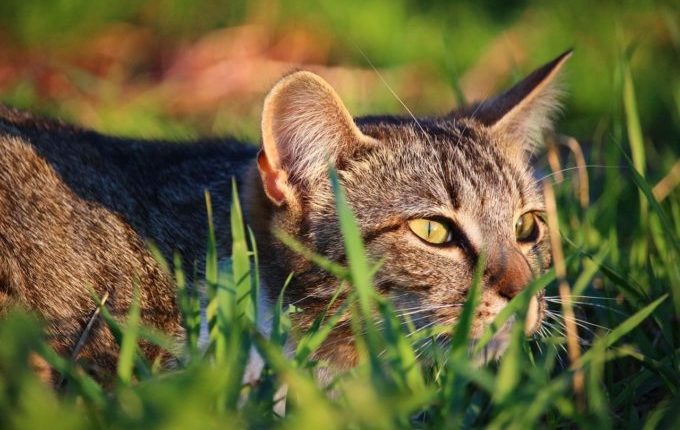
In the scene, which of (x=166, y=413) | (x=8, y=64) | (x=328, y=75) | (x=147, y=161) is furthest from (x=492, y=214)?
(x=8, y=64)

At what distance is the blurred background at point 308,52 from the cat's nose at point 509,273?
3.15m

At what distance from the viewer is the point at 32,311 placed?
9.36 feet

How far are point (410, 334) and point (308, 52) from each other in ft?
16.2

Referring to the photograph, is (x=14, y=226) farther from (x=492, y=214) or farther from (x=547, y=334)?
(x=547, y=334)

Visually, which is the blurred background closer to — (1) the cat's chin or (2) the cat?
(2) the cat

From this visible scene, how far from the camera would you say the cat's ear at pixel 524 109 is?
3521 millimetres

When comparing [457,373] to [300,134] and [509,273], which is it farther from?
[300,134]

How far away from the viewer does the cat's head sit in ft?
9.53

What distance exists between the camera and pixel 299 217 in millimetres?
3049

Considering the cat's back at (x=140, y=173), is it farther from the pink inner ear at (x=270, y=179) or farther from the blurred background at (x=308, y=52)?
the blurred background at (x=308, y=52)

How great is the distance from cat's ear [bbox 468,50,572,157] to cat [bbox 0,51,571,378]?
29mm

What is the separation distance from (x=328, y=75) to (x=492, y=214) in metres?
3.87

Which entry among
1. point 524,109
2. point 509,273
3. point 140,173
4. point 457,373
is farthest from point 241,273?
point 524,109

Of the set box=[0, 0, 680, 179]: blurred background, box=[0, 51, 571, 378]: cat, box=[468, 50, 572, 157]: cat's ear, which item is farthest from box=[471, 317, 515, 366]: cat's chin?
box=[0, 0, 680, 179]: blurred background
